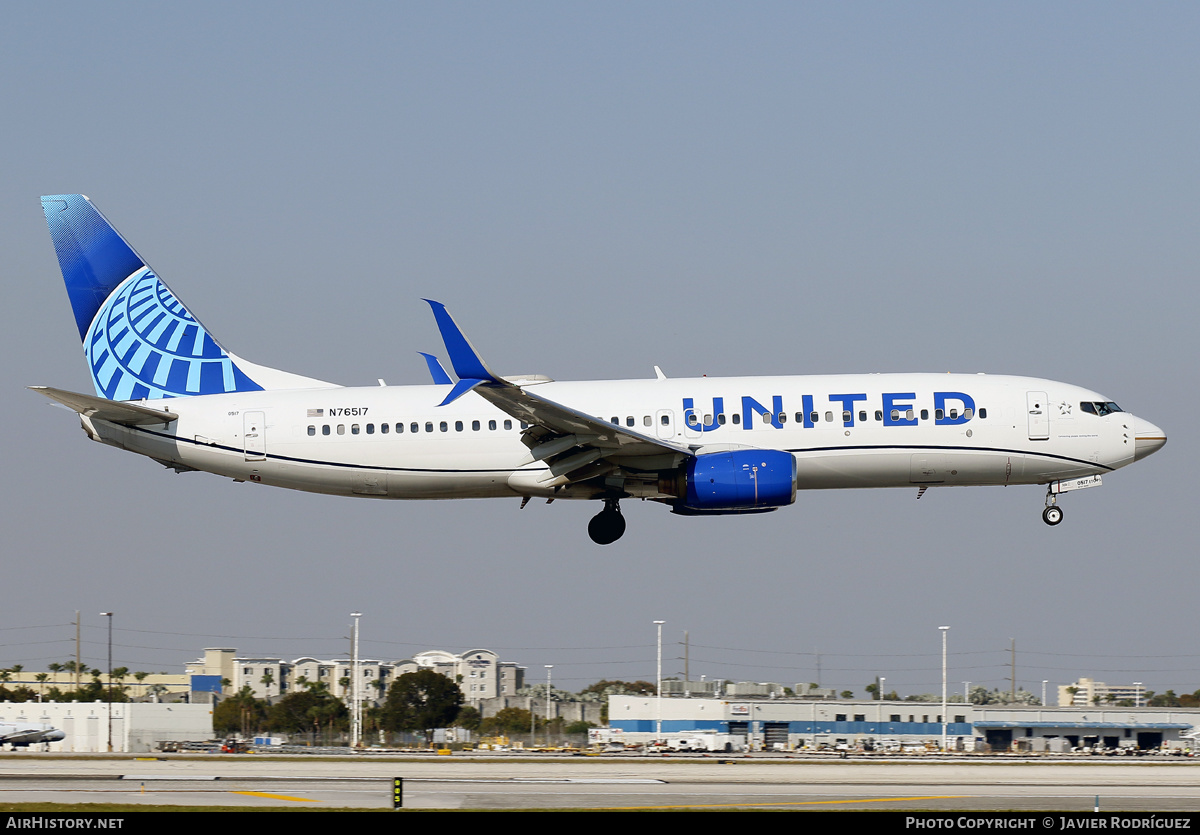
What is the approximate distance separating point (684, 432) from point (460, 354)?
7748 millimetres

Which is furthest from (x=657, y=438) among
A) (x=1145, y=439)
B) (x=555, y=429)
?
(x=1145, y=439)

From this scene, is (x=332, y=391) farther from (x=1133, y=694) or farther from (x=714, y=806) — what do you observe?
(x=1133, y=694)

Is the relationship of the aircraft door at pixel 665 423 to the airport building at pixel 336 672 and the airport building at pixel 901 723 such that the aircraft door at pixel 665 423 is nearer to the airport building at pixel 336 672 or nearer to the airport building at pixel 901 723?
the airport building at pixel 901 723

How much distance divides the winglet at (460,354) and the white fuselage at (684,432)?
16.5ft

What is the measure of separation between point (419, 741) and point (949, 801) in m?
38.1

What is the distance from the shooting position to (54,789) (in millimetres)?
30438

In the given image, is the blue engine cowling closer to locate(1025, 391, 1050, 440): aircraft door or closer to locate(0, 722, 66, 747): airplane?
locate(1025, 391, 1050, 440): aircraft door

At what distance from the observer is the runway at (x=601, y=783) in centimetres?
2827

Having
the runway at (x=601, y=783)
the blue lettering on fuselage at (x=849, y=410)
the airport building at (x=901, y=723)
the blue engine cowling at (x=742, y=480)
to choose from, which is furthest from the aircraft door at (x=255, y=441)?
the airport building at (x=901, y=723)

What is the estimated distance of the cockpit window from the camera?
39.3 m

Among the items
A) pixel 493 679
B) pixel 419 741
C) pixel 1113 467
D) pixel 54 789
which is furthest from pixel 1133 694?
pixel 54 789

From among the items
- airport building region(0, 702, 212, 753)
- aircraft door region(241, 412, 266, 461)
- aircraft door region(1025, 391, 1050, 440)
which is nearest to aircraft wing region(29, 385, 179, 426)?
aircraft door region(241, 412, 266, 461)

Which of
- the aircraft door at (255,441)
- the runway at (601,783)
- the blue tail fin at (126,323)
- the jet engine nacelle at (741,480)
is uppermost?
the blue tail fin at (126,323)
